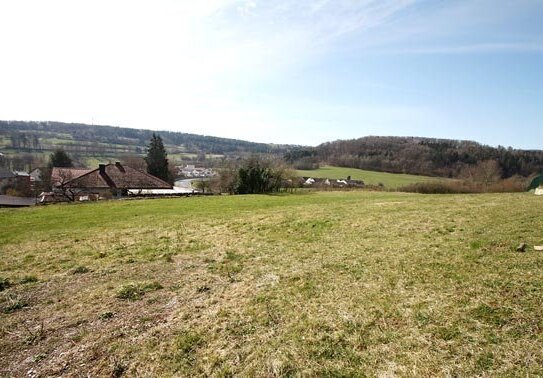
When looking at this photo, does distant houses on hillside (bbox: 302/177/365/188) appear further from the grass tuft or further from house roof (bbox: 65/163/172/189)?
the grass tuft

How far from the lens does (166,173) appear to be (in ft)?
211

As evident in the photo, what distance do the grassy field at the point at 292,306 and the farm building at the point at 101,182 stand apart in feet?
103

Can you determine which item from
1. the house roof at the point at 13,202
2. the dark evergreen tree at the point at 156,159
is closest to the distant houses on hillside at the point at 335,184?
the dark evergreen tree at the point at 156,159

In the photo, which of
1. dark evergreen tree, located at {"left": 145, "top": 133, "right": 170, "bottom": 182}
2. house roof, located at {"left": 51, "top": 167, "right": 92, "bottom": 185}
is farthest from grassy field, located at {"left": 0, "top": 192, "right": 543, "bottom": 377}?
dark evergreen tree, located at {"left": 145, "top": 133, "right": 170, "bottom": 182}

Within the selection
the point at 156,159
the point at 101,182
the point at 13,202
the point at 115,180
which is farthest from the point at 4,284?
the point at 156,159

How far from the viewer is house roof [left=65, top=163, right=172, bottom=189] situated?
41.9 meters

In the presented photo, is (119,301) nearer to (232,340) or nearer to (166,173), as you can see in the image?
(232,340)

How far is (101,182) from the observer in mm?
42688

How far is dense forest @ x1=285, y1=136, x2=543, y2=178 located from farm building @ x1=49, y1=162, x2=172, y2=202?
198ft

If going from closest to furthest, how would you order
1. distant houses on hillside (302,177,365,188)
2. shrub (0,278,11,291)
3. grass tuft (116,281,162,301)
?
grass tuft (116,281,162,301) < shrub (0,278,11,291) < distant houses on hillside (302,177,365,188)

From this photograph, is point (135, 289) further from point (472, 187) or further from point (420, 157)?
point (420, 157)

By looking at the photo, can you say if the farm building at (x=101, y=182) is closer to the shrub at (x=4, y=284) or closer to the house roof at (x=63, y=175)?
the house roof at (x=63, y=175)

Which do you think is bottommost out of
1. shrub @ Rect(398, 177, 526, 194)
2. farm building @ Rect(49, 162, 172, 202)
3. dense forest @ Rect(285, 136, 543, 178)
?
farm building @ Rect(49, 162, 172, 202)

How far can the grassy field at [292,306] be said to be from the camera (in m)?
4.54
